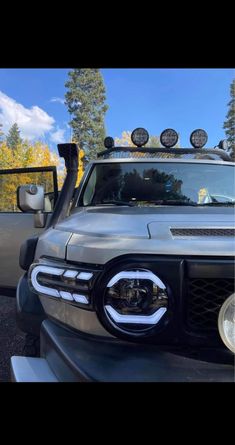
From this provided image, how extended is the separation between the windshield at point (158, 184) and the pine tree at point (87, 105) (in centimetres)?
3512

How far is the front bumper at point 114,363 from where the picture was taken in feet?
4.53

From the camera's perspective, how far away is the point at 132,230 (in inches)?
65.2

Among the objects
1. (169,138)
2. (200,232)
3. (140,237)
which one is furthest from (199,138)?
(140,237)

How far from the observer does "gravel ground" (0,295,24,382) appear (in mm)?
3238

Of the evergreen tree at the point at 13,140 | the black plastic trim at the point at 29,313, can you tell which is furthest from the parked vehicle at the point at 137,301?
the evergreen tree at the point at 13,140

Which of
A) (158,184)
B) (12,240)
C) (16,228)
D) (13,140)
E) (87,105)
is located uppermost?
(87,105)

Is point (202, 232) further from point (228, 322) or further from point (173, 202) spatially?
point (173, 202)

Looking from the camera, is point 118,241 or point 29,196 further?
point 29,196

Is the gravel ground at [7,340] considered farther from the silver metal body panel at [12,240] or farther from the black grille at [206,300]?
the black grille at [206,300]

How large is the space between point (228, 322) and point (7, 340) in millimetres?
3092

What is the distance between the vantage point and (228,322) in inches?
57.0

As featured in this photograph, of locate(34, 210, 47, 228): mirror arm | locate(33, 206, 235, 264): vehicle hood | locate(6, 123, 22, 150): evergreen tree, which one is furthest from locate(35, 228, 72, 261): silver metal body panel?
locate(6, 123, 22, 150): evergreen tree

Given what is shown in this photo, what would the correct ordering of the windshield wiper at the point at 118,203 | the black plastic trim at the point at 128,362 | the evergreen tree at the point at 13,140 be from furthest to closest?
the evergreen tree at the point at 13,140
the windshield wiper at the point at 118,203
the black plastic trim at the point at 128,362
